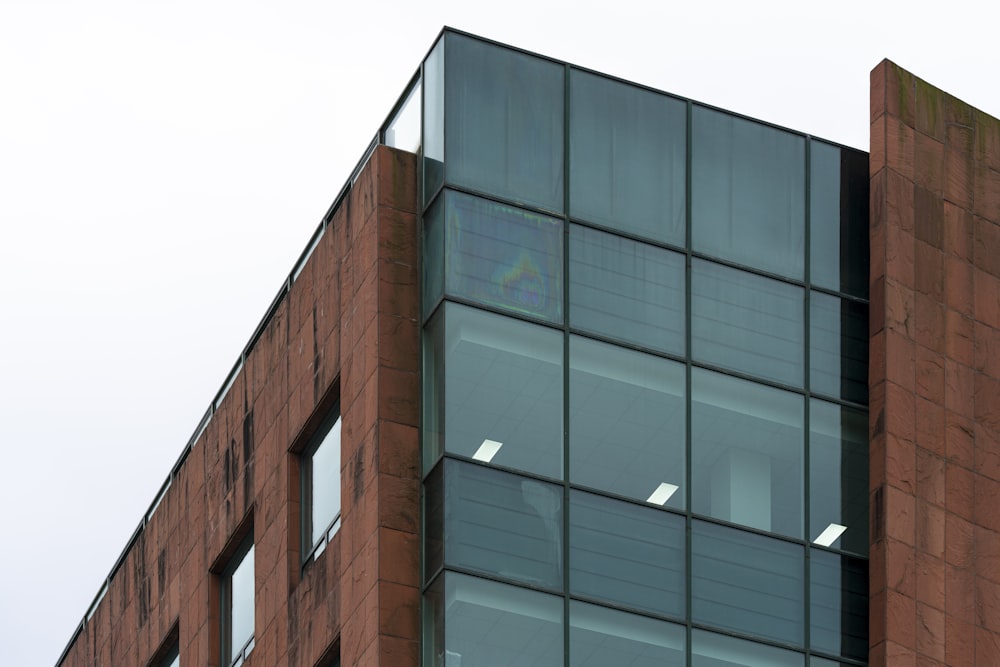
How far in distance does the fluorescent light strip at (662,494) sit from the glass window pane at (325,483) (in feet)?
15.7

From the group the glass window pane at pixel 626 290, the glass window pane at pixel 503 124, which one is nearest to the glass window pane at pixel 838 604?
the glass window pane at pixel 626 290

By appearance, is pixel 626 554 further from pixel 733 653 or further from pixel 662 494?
pixel 733 653

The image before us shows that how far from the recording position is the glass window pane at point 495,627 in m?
33.1

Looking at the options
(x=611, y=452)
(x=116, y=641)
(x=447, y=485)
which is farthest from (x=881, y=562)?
(x=116, y=641)

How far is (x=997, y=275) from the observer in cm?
3847

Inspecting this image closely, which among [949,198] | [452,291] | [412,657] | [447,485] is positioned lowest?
[412,657]

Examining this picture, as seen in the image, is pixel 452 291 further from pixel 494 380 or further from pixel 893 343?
pixel 893 343

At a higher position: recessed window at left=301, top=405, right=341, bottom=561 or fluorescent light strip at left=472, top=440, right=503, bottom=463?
recessed window at left=301, top=405, right=341, bottom=561

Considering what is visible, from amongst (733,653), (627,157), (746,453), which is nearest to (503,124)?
(627,157)

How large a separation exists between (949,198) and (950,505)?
4944 mm

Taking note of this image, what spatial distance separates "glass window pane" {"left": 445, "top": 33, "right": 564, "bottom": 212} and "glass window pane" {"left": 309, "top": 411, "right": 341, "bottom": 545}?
4617 millimetres

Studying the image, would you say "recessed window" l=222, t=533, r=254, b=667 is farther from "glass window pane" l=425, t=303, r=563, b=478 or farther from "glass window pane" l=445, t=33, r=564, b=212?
"glass window pane" l=445, t=33, r=564, b=212

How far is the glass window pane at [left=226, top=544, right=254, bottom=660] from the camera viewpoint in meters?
40.9

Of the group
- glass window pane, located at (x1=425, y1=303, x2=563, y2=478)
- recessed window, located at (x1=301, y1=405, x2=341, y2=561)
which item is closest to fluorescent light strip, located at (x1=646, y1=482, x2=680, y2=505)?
glass window pane, located at (x1=425, y1=303, x2=563, y2=478)
